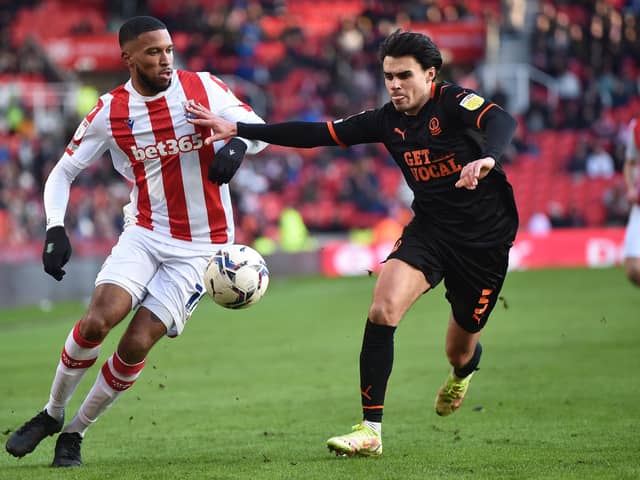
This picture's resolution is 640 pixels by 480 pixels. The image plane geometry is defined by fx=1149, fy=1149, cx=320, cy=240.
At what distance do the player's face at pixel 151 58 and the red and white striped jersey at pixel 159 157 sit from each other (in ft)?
0.47

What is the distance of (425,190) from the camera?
6375mm

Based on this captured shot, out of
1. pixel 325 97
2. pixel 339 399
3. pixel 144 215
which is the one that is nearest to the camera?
pixel 144 215

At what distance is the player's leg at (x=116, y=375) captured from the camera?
20.6ft

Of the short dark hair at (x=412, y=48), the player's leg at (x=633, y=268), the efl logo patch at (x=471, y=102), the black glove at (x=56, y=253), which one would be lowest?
the player's leg at (x=633, y=268)

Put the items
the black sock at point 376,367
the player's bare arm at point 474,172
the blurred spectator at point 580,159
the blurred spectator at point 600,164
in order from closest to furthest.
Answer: the player's bare arm at point 474,172
the black sock at point 376,367
the blurred spectator at point 600,164
the blurred spectator at point 580,159

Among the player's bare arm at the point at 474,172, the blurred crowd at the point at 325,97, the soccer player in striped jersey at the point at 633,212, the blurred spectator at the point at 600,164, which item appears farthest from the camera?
the blurred spectator at the point at 600,164

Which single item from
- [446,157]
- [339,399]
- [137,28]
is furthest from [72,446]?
[339,399]

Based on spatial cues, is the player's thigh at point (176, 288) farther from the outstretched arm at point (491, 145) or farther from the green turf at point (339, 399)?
the outstretched arm at point (491, 145)

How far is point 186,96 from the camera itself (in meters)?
6.75

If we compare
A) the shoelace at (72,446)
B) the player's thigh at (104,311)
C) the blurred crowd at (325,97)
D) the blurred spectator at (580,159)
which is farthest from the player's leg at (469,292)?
the blurred spectator at (580,159)

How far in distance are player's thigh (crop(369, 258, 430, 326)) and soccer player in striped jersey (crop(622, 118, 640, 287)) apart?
9.71 ft

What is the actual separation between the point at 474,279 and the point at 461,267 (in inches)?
5.5

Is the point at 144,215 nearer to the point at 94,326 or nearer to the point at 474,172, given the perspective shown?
the point at 94,326

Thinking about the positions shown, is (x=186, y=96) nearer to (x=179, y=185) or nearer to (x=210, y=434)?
(x=179, y=185)
